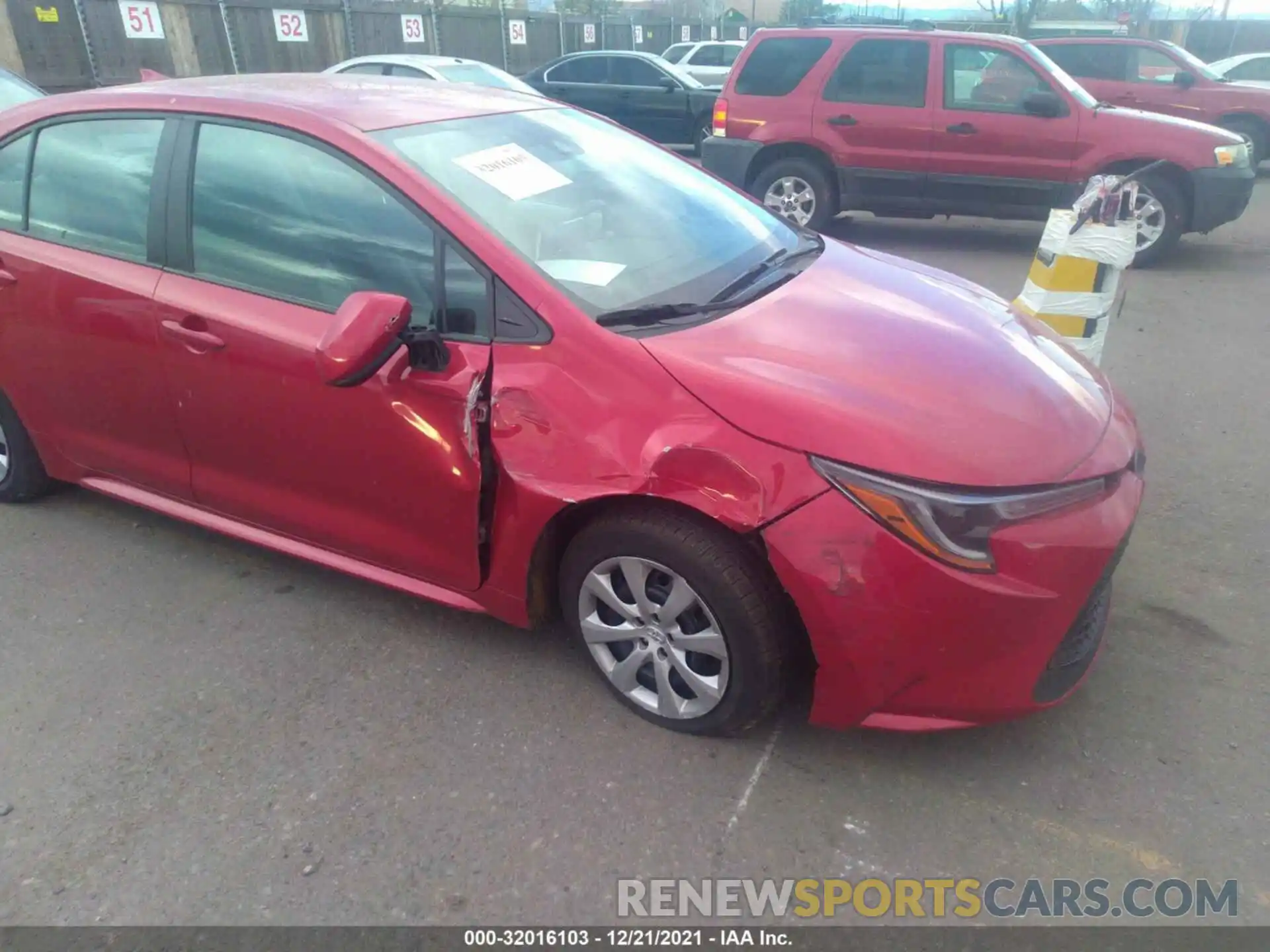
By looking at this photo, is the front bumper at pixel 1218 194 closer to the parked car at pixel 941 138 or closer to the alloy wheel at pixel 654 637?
the parked car at pixel 941 138

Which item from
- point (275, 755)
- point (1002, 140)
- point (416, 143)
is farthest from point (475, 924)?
point (1002, 140)

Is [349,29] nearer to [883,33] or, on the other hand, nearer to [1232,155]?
[883,33]

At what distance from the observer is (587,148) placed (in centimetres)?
329

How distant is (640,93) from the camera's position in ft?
46.1

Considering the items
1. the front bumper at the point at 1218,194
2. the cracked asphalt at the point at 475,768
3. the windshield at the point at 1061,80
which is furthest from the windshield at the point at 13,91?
the front bumper at the point at 1218,194

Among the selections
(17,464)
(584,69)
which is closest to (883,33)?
(584,69)

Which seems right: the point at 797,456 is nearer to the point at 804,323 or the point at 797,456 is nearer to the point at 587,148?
the point at 804,323

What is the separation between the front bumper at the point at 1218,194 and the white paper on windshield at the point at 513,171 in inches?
272

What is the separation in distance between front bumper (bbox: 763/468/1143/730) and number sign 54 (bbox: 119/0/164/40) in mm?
17419

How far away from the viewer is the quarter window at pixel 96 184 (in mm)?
3129

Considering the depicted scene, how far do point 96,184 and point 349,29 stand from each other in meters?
18.3

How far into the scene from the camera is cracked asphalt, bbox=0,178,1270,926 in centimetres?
224

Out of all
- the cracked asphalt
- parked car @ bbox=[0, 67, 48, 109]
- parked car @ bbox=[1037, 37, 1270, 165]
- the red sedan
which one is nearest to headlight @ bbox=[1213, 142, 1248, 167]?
parked car @ bbox=[1037, 37, 1270, 165]

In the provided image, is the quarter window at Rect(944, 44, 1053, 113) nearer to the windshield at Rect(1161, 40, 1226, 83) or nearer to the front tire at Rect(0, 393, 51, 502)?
the windshield at Rect(1161, 40, 1226, 83)
